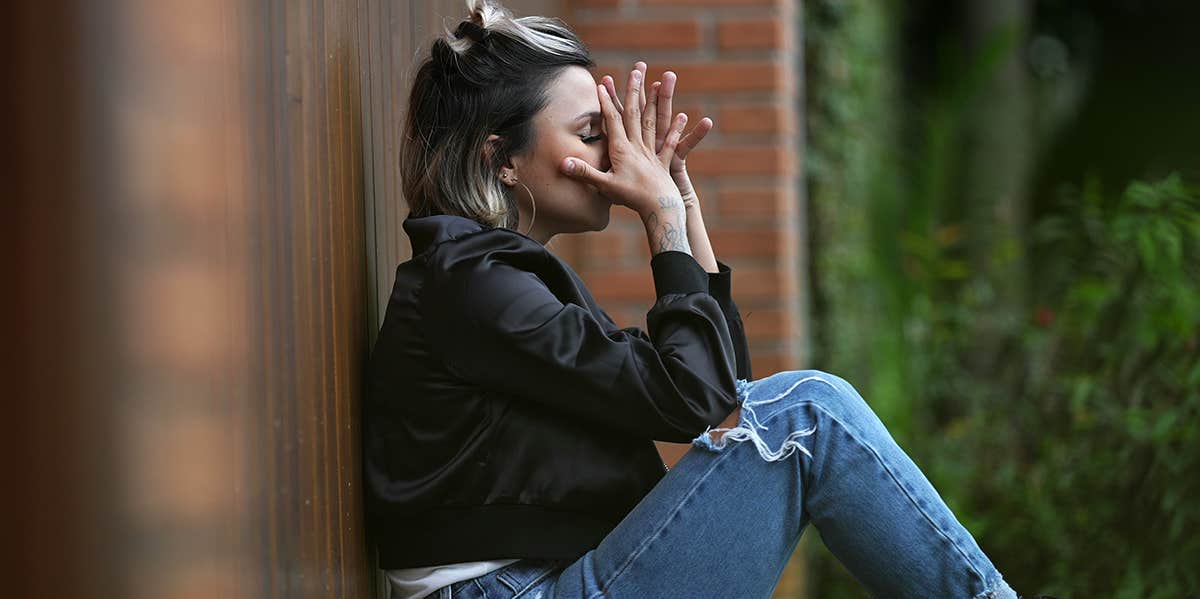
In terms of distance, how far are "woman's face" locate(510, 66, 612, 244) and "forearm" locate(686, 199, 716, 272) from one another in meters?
0.17

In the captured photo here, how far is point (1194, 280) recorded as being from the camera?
3.34 metres

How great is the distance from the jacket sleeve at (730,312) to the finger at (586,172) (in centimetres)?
23

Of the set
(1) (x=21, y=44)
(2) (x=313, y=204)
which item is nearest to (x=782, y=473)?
(2) (x=313, y=204)

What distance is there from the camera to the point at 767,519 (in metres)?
1.97

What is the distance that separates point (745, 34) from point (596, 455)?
2.22 m

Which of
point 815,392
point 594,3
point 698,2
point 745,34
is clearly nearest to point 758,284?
point 745,34

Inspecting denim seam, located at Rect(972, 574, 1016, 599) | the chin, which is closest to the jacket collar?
the chin

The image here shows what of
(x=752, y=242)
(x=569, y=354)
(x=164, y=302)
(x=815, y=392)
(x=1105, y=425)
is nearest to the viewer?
(x=164, y=302)

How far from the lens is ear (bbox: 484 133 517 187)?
2213 mm

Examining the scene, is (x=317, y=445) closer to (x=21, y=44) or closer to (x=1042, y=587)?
(x=21, y=44)

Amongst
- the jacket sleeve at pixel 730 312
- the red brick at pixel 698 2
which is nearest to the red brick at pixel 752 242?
the red brick at pixel 698 2

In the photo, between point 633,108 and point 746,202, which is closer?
point 633,108

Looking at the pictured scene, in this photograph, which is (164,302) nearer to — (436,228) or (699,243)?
(436,228)

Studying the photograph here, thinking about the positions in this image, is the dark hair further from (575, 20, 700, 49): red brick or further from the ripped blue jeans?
(575, 20, 700, 49): red brick
